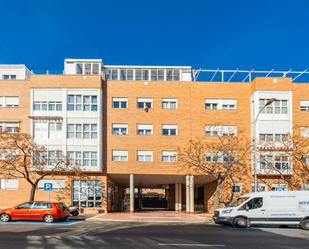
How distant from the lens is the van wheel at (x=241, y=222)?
24625mm

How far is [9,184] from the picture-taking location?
129 ft

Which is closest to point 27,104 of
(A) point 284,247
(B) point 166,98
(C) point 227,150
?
(B) point 166,98

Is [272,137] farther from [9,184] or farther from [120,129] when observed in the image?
[9,184]

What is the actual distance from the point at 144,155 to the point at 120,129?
10.7ft

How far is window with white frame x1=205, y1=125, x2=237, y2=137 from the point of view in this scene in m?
41.0

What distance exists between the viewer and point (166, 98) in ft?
136

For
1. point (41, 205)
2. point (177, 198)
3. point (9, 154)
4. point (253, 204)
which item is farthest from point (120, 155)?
point (253, 204)

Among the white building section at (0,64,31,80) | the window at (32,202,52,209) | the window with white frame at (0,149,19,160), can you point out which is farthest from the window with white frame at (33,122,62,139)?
the window at (32,202,52,209)

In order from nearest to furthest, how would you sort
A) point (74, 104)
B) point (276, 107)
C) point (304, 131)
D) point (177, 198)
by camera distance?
point (74, 104) → point (304, 131) → point (276, 107) → point (177, 198)

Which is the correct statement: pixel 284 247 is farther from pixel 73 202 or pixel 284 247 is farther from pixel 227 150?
pixel 73 202

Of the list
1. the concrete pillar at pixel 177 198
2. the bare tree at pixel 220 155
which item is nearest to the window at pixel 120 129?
the bare tree at pixel 220 155

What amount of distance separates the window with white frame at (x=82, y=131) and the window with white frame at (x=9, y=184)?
6.26 meters

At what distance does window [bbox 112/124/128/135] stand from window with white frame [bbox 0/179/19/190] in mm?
9708

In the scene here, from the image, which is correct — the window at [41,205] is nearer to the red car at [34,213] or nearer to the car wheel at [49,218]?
the red car at [34,213]
